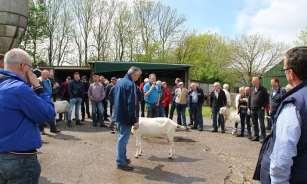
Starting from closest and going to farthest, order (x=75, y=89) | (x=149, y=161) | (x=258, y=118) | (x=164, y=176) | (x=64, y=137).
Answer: (x=164, y=176), (x=149, y=161), (x=64, y=137), (x=258, y=118), (x=75, y=89)

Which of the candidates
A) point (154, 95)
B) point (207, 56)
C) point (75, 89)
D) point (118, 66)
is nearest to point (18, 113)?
point (154, 95)

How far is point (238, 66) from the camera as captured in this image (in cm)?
6006

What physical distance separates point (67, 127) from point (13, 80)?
11.4 meters

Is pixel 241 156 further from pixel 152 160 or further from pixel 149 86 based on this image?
pixel 149 86

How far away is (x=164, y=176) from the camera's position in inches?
342

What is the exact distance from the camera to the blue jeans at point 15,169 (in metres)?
3.97

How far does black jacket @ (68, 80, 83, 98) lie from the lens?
15758 millimetres

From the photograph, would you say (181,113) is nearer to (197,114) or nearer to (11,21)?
(197,114)

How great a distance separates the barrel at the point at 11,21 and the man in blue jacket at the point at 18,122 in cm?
682

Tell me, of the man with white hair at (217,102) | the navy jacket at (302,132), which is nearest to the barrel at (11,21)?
the man with white hair at (217,102)

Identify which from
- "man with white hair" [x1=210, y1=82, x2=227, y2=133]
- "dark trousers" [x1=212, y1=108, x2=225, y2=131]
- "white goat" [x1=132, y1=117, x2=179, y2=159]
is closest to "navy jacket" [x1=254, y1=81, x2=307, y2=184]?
"white goat" [x1=132, y1=117, x2=179, y2=159]

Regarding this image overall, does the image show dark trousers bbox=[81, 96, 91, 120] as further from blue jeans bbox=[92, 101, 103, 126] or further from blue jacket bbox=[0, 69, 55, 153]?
blue jacket bbox=[0, 69, 55, 153]

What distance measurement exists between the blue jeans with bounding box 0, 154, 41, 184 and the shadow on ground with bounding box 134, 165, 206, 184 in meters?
4.56

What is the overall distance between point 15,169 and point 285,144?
2305 millimetres
